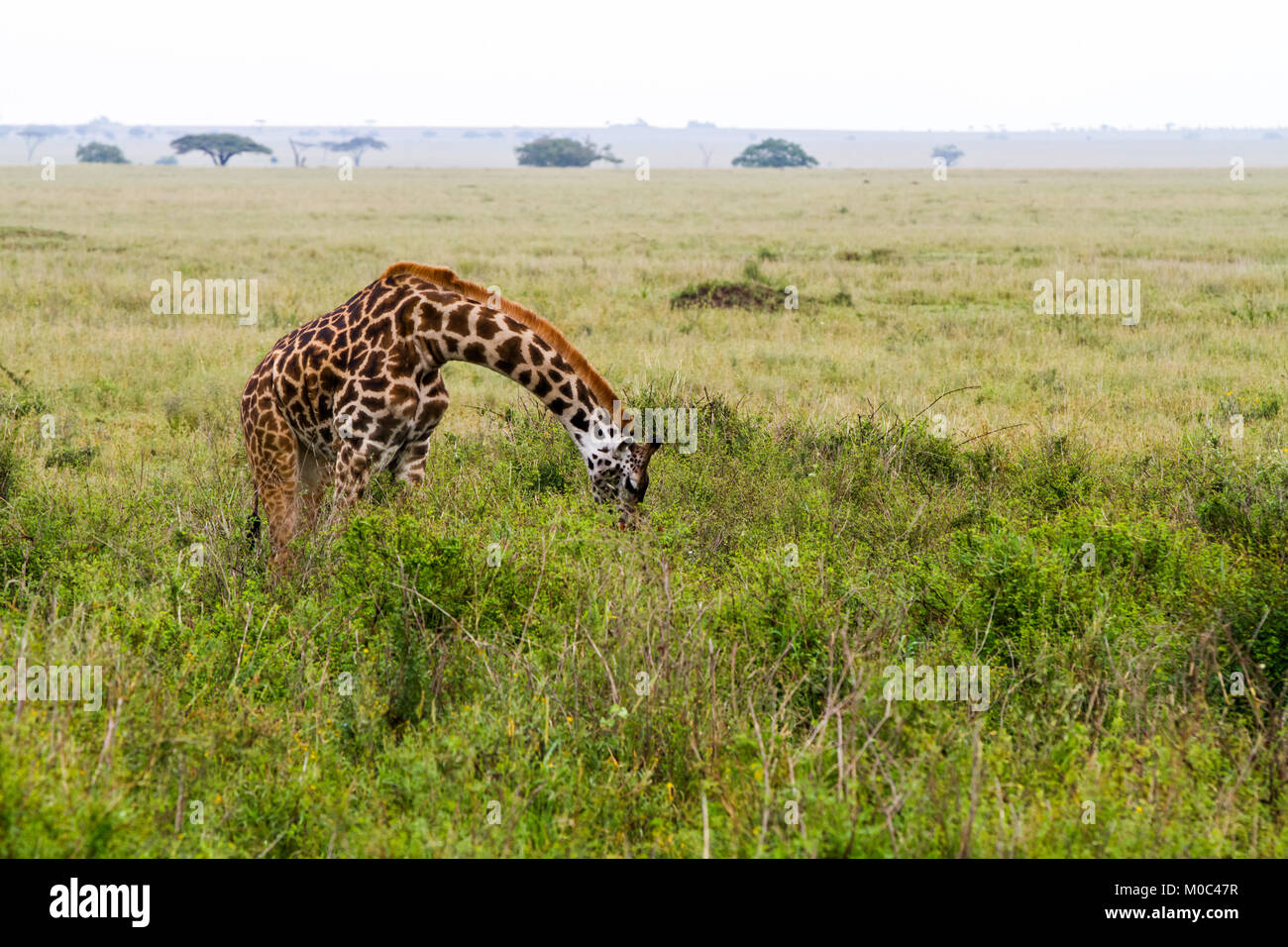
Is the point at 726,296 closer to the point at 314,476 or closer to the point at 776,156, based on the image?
the point at 314,476

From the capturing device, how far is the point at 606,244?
27703mm

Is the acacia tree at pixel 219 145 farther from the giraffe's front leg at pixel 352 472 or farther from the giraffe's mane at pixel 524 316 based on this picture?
the giraffe's front leg at pixel 352 472

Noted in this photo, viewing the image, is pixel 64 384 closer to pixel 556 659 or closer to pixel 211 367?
pixel 211 367

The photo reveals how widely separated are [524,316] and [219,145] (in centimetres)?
10495

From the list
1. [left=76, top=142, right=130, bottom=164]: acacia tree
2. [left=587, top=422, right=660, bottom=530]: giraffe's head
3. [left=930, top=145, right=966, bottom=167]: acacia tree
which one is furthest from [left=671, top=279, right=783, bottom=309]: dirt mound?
[left=930, top=145, right=966, bottom=167]: acacia tree

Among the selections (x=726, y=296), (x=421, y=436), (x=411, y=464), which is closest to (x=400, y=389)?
(x=421, y=436)

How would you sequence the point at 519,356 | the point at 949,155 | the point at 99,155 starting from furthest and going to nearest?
the point at 949,155, the point at 99,155, the point at 519,356

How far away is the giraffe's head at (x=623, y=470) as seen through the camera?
5.96 metres

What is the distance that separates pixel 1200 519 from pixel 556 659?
4064mm

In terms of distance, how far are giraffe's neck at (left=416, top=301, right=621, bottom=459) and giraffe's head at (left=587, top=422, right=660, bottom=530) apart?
2 centimetres

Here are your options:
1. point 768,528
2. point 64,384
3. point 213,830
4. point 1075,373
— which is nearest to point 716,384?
point 1075,373

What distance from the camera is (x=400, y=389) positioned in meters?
5.93

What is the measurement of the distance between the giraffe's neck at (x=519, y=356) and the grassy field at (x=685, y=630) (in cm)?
48

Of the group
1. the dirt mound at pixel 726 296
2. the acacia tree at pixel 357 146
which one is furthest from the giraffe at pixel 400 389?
the acacia tree at pixel 357 146
